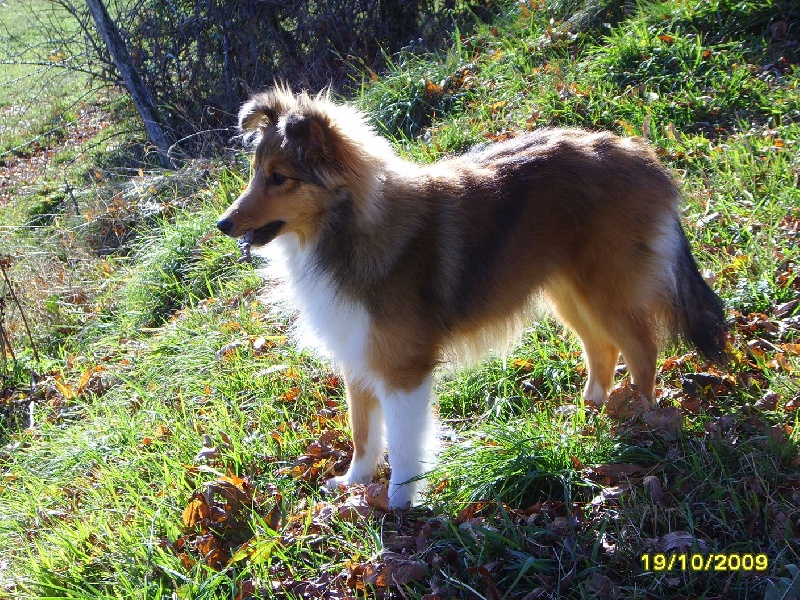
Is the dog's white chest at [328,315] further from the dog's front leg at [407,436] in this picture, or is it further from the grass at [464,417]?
the grass at [464,417]

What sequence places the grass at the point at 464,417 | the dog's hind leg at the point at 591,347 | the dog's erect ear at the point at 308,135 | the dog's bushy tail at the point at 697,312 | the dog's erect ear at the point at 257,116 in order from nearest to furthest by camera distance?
the grass at the point at 464,417, the dog's erect ear at the point at 308,135, the dog's erect ear at the point at 257,116, the dog's bushy tail at the point at 697,312, the dog's hind leg at the point at 591,347

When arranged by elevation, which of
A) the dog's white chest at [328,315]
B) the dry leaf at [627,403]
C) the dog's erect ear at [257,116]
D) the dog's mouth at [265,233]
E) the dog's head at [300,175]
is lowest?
the dry leaf at [627,403]

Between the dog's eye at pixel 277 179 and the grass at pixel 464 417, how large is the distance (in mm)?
1398

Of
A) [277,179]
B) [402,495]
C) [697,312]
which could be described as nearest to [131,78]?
[277,179]

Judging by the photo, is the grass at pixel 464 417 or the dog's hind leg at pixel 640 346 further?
the dog's hind leg at pixel 640 346

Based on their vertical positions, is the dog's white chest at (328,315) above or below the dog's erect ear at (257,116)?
below

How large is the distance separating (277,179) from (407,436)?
4.46 feet

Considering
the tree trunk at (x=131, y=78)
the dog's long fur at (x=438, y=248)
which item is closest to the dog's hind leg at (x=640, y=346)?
the dog's long fur at (x=438, y=248)

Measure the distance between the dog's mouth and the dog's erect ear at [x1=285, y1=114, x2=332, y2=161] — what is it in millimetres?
336

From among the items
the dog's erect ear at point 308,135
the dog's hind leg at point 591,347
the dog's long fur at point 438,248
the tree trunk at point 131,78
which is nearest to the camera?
the dog's erect ear at point 308,135

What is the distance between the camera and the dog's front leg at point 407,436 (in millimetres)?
3273

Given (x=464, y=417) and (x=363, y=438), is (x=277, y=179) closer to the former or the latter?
(x=363, y=438)

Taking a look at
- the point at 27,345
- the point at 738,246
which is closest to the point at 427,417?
the point at 738,246

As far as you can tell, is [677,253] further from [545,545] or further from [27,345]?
[27,345]
